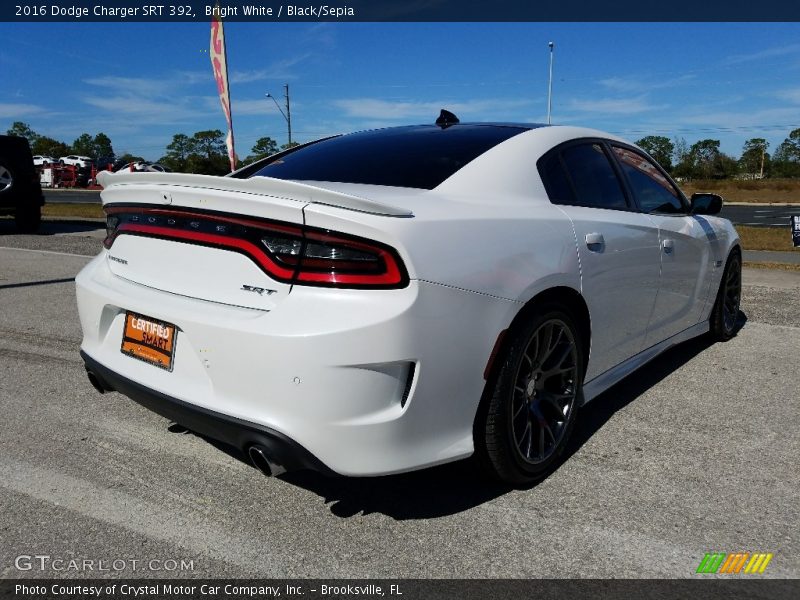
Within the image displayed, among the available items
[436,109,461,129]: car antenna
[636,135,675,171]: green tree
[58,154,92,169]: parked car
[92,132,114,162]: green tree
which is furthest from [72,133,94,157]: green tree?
[436,109,461,129]: car antenna

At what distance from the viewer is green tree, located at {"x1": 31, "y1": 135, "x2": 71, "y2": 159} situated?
88.7 meters

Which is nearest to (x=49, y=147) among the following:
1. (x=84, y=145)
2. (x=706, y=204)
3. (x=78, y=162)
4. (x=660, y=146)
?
(x=84, y=145)

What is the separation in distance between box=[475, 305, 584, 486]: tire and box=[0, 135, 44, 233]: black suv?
12.7m

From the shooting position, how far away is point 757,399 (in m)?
3.66

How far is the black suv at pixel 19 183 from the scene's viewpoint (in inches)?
485

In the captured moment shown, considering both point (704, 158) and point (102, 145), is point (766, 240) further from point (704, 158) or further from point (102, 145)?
point (102, 145)

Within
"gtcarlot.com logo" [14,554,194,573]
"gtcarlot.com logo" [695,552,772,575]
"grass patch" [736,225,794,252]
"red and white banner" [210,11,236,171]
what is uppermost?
"red and white banner" [210,11,236,171]

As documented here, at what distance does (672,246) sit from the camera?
11.9ft

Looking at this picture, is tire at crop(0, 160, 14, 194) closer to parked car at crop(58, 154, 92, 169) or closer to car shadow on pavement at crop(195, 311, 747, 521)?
car shadow on pavement at crop(195, 311, 747, 521)

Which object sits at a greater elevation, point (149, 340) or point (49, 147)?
point (49, 147)

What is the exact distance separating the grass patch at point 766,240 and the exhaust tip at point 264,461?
39.7 ft

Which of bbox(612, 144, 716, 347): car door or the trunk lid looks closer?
the trunk lid

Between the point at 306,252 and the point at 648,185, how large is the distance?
2.51m

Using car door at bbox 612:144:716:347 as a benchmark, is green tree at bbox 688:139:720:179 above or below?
above
